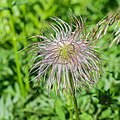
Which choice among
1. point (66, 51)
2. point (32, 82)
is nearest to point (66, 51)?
point (66, 51)

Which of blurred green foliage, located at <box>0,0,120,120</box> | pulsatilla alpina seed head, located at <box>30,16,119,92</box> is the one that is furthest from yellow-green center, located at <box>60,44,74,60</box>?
blurred green foliage, located at <box>0,0,120,120</box>

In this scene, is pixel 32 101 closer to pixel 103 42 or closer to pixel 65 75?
pixel 103 42

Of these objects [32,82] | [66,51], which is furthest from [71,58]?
[32,82]

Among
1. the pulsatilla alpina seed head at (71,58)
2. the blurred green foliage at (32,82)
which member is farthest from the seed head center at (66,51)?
the blurred green foliage at (32,82)

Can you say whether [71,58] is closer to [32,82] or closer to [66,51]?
[66,51]

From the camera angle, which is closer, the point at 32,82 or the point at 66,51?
the point at 66,51

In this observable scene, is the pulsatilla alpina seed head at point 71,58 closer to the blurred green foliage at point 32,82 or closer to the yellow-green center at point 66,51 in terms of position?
the yellow-green center at point 66,51
